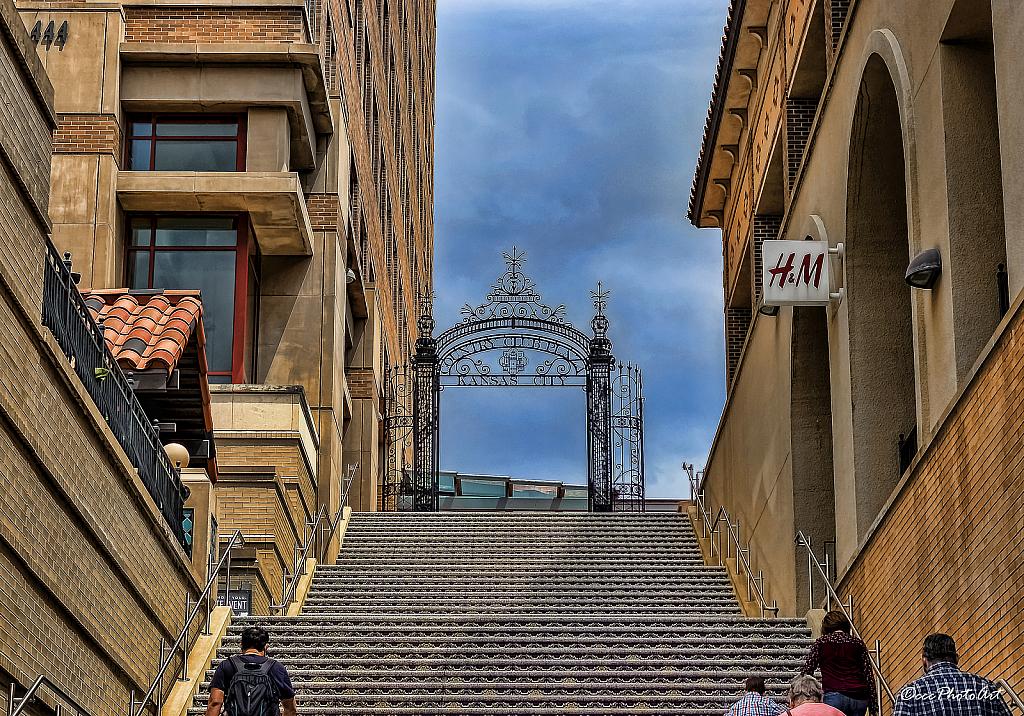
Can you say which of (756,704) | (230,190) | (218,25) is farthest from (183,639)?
(218,25)

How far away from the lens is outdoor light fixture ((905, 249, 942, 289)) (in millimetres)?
12539

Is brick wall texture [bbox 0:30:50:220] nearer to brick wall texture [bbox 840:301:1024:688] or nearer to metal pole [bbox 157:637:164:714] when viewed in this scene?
metal pole [bbox 157:637:164:714]

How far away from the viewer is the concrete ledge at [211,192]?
23734 mm

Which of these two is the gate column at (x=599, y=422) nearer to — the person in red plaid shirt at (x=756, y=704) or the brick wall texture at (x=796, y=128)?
the brick wall texture at (x=796, y=128)

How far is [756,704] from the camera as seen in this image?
30.7 feet

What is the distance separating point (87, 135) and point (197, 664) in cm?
1143

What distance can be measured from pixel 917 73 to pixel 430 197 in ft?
177

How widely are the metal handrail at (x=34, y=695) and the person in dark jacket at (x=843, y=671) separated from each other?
4.91 meters

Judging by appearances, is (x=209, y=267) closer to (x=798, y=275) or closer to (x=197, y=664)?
(x=197, y=664)

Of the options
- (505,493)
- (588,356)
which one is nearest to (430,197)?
(505,493)

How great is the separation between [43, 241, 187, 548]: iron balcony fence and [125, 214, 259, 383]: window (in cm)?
926

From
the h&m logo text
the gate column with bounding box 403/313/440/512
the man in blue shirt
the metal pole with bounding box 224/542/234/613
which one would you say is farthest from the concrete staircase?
the gate column with bounding box 403/313/440/512

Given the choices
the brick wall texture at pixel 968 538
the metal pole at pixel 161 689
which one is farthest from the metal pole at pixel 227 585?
the brick wall texture at pixel 968 538

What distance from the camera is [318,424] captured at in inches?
1018
